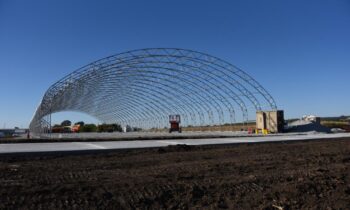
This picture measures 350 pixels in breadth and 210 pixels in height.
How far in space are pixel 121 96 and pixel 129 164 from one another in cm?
4658

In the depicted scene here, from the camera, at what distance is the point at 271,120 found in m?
40.8

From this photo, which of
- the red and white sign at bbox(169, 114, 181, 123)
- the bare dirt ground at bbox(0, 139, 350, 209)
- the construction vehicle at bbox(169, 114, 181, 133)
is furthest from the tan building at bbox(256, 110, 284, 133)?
the bare dirt ground at bbox(0, 139, 350, 209)

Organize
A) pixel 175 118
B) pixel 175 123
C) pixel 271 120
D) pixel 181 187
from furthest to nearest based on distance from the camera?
pixel 175 118 → pixel 175 123 → pixel 271 120 → pixel 181 187

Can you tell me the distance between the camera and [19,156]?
46.1ft

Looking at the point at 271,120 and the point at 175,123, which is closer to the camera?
the point at 271,120

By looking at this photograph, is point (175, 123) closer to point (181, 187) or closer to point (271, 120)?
point (271, 120)

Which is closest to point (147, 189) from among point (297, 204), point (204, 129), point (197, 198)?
point (197, 198)

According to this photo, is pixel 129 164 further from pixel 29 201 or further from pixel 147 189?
pixel 29 201

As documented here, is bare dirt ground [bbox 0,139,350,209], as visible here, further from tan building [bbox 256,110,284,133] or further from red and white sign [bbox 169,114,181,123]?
red and white sign [bbox 169,114,181,123]

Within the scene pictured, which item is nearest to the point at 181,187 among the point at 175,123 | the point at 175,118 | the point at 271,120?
the point at 271,120

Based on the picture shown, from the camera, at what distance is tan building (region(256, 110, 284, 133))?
39.8 metres

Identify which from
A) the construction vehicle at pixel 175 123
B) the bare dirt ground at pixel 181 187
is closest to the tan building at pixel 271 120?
the construction vehicle at pixel 175 123

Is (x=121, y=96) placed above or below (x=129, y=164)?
above

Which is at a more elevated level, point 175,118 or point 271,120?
point 175,118
